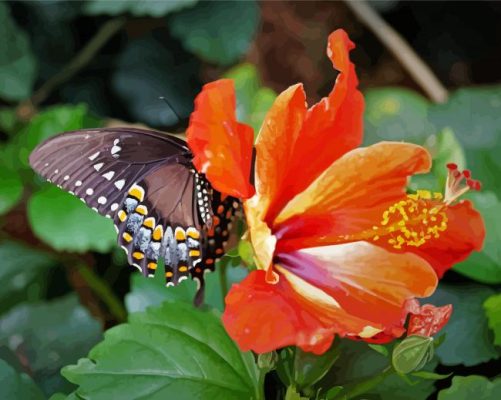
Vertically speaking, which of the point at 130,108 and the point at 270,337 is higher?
the point at 270,337

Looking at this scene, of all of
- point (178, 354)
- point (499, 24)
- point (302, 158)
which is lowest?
point (499, 24)

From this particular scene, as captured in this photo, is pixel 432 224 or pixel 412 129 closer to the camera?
pixel 432 224

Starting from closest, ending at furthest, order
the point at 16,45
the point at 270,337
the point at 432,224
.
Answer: the point at 270,337 < the point at 432,224 < the point at 16,45

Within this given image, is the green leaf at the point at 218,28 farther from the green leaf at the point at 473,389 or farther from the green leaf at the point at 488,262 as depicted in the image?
the green leaf at the point at 473,389

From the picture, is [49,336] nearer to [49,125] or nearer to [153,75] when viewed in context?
[49,125]

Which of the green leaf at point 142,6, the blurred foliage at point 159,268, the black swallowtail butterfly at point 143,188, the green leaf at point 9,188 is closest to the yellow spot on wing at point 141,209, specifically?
the black swallowtail butterfly at point 143,188

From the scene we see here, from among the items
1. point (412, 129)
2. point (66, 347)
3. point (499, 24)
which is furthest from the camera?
point (499, 24)

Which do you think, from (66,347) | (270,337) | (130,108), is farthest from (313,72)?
(270,337)

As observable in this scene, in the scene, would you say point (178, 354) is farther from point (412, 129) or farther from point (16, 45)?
point (16, 45)

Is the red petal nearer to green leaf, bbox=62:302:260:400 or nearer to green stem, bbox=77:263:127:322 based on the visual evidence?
green leaf, bbox=62:302:260:400
